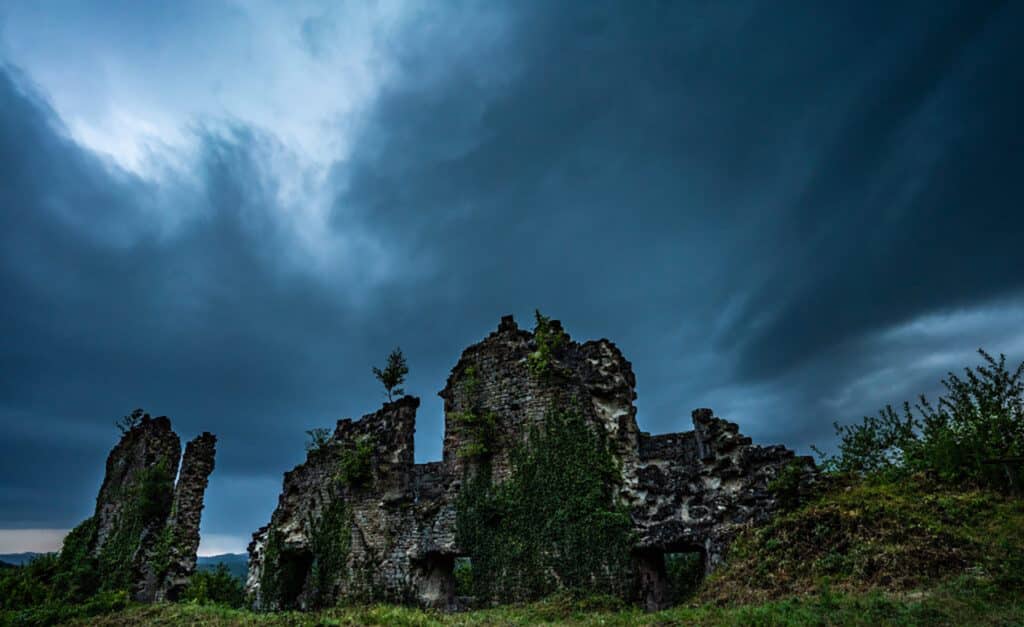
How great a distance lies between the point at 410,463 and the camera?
1736 centimetres

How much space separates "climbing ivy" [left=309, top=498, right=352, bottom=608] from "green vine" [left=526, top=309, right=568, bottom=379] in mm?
7655

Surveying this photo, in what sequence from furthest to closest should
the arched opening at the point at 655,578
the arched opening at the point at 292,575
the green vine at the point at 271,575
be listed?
the arched opening at the point at 292,575 < the green vine at the point at 271,575 < the arched opening at the point at 655,578

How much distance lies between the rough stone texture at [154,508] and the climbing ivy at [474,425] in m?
12.9

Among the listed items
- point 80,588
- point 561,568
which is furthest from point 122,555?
point 561,568

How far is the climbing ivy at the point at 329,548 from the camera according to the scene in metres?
16.7

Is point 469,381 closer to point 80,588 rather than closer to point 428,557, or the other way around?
point 428,557

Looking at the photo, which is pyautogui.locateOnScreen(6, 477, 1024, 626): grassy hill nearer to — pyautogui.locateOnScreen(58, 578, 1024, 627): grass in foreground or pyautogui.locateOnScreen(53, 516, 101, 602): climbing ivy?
pyautogui.locateOnScreen(58, 578, 1024, 627): grass in foreground

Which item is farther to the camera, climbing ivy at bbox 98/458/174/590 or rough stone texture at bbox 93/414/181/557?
rough stone texture at bbox 93/414/181/557

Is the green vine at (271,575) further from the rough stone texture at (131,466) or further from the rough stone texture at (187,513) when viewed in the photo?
the rough stone texture at (131,466)

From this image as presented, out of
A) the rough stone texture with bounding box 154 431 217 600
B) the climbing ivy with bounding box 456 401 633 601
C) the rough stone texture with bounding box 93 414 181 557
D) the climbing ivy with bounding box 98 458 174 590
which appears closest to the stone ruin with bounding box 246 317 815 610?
the climbing ivy with bounding box 456 401 633 601

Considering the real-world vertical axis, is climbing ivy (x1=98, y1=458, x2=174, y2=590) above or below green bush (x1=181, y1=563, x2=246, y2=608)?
above

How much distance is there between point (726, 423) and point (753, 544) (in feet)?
9.13

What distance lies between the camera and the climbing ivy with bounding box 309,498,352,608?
16672 mm

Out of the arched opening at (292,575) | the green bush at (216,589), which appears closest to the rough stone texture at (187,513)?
the green bush at (216,589)
